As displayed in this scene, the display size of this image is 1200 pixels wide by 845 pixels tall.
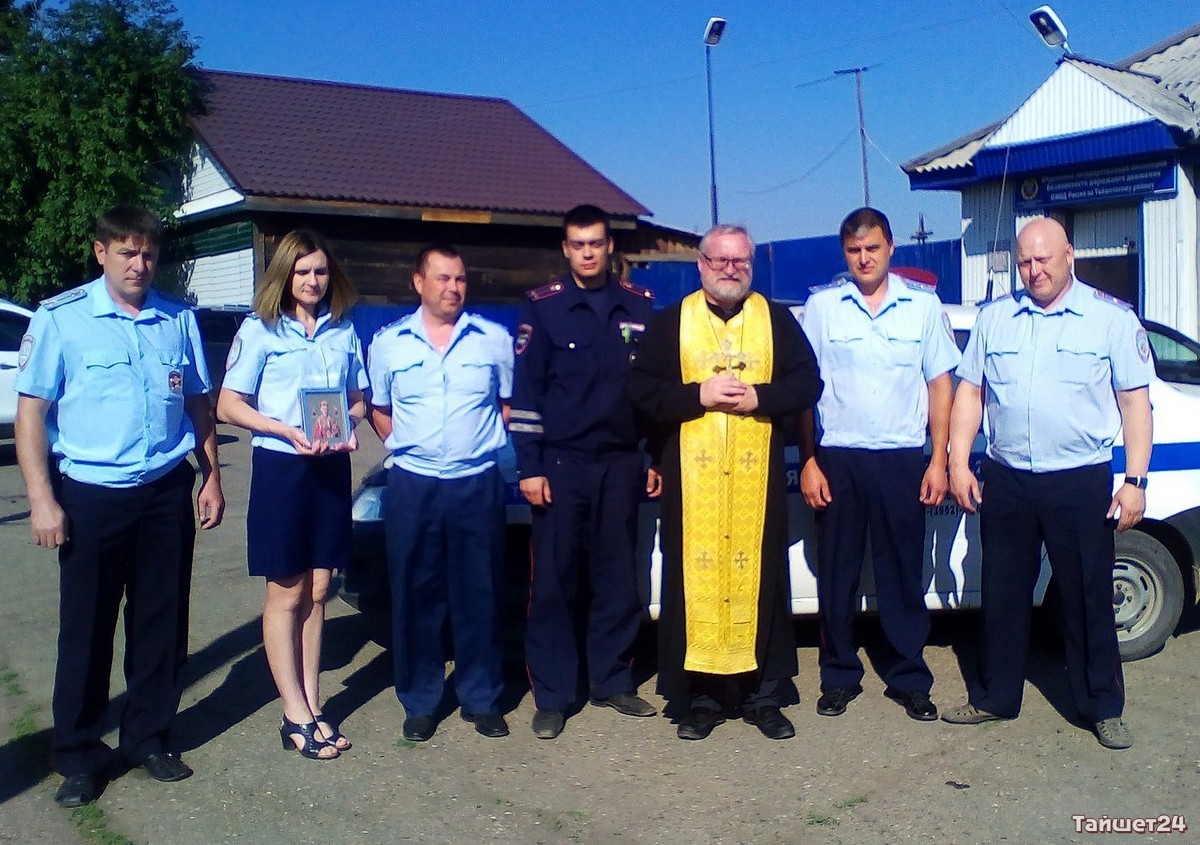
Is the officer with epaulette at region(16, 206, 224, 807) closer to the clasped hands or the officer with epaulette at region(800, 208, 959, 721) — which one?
the clasped hands

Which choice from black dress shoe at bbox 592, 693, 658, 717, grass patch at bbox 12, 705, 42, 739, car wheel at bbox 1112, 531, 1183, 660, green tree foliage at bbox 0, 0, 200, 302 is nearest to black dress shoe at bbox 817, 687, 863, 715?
black dress shoe at bbox 592, 693, 658, 717

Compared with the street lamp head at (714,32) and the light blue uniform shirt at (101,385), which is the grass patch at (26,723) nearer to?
the light blue uniform shirt at (101,385)

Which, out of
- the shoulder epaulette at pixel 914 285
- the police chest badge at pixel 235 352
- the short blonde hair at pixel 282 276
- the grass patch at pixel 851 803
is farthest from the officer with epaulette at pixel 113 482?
the shoulder epaulette at pixel 914 285

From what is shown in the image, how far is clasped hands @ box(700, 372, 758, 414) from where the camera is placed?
432cm

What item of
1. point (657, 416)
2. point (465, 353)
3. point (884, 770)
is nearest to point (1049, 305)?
point (657, 416)

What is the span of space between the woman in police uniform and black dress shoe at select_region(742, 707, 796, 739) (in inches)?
62.5

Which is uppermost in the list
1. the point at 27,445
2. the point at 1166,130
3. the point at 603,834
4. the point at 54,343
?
the point at 1166,130

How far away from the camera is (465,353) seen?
14.9 feet

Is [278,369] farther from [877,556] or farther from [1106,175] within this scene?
[1106,175]

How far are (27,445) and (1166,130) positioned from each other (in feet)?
38.0

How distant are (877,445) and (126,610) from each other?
2880 millimetres

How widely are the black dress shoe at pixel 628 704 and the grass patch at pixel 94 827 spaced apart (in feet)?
6.30

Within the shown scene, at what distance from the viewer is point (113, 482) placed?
3.97 meters

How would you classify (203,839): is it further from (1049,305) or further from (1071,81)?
(1071,81)
